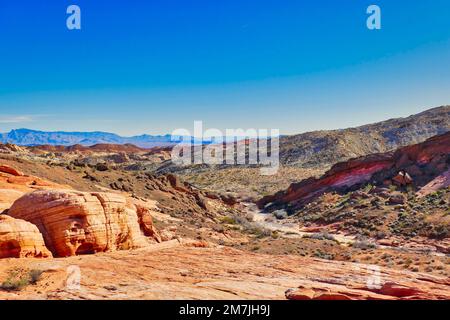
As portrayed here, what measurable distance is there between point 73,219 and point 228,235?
1332 cm

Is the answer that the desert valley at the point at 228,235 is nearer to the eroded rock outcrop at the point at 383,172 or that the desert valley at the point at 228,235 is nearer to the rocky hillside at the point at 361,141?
the eroded rock outcrop at the point at 383,172

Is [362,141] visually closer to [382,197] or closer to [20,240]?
[382,197]

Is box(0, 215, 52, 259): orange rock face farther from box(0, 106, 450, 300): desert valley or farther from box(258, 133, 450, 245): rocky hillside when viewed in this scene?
box(258, 133, 450, 245): rocky hillside

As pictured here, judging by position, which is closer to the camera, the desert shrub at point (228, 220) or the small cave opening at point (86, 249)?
the small cave opening at point (86, 249)

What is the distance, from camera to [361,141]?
83.3 metres

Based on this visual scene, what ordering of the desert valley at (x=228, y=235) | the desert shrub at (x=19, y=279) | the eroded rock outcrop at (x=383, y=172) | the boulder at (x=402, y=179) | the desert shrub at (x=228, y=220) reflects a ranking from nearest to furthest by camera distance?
1. the desert shrub at (x=19, y=279)
2. the desert valley at (x=228, y=235)
3. the desert shrub at (x=228, y=220)
4. the boulder at (x=402, y=179)
5. the eroded rock outcrop at (x=383, y=172)

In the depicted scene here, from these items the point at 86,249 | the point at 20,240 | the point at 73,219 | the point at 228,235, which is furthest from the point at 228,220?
the point at 20,240

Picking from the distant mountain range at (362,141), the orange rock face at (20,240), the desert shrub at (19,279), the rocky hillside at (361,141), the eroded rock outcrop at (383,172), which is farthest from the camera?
the distant mountain range at (362,141)

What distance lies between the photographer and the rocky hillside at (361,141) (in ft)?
251

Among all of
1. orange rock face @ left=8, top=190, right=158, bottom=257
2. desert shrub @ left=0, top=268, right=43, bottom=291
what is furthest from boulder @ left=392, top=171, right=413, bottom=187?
desert shrub @ left=0, top=268, right=43, bottom=291

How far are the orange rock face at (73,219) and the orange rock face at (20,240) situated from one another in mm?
449

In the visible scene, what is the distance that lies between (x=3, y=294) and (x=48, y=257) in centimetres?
320

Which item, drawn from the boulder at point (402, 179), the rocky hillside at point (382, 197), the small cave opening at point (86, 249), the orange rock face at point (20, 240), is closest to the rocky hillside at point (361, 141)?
the rocky hillside at point (382, 197)

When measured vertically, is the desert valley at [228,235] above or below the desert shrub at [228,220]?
above
